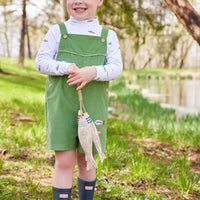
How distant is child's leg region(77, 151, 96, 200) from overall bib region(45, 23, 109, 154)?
0.16 metres

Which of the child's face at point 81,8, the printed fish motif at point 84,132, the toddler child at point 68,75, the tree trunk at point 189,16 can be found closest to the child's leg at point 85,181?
the toddler child at point 68,75

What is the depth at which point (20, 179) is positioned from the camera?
6.57 ft

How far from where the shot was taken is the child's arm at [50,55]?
1.43 meters

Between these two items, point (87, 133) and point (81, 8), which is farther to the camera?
point (81, 8)

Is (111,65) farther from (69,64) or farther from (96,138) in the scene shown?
(96,138)

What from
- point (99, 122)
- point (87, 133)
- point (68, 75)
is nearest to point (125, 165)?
point (99, 122)

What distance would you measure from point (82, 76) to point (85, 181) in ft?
2.21

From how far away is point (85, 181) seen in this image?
5.35 feet

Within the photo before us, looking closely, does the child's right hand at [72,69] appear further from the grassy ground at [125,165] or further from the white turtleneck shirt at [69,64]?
the grassy ground at [125,165]

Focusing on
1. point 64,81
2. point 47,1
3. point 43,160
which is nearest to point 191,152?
point 43,160

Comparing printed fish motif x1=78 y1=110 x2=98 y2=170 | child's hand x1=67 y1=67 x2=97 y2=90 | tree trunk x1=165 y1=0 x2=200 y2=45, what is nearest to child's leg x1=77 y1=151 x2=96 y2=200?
printed fish motif x1=78 y1=110 x2=98 y2=170

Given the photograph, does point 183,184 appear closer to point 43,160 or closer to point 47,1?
point 43,160

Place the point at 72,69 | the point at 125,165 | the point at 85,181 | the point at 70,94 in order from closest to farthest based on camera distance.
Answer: the point at 72,69 < the point at 70,94 < the point at 85,181 < the point at 125,165

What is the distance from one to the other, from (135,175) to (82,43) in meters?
1.16
